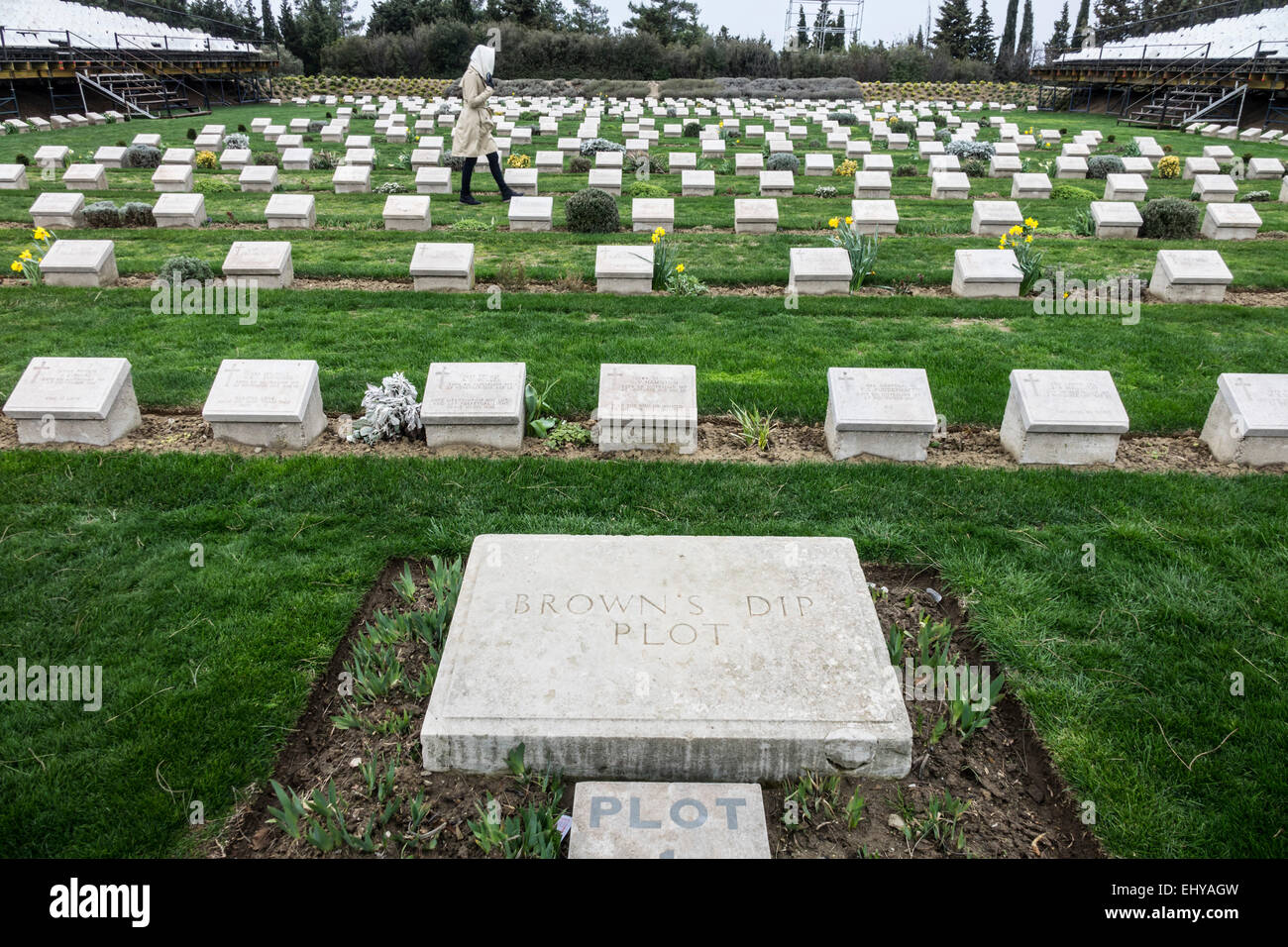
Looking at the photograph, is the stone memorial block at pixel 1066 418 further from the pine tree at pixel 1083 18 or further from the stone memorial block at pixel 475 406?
the pine tree at pixel 1083 18

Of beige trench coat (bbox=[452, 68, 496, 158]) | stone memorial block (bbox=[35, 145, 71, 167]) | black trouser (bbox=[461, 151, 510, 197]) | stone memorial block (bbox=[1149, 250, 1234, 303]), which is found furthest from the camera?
stone memorial block (bbox=[35, 145, 71, 167])

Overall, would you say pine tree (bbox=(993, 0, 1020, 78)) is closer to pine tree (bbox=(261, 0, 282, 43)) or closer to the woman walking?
pine tree (bbox=(261, 0, 282, 43))

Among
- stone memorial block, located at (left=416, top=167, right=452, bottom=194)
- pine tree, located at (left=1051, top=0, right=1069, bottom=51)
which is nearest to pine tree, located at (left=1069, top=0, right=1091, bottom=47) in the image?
pine tree, located at (left=1051, top=0, right=1069, bottom=51)

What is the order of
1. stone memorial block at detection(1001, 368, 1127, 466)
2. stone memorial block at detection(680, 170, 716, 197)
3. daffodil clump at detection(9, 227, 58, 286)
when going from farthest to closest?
1. stone memorial block at detection(680, 170, 716, 197)
2. daffodil clump at detection(9, 227, 58, 286)
3. stone memorial block at detection(1001, 368, 1127, 466)

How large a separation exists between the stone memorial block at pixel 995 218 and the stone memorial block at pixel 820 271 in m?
4.18

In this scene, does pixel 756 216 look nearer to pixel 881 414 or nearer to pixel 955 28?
pixel 881 414

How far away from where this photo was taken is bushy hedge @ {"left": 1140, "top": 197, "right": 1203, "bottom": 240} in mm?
Result: 12391

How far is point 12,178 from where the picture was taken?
15016 millimetres

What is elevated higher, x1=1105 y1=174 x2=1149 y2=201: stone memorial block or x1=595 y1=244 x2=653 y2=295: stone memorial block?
x1=1105 y1=174 x2=1149 y2=201: stone memorial block

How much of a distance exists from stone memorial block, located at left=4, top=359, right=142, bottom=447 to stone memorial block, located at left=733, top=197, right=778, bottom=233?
9104 mm

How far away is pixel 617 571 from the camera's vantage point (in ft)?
14.0

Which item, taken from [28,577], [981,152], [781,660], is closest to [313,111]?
[981,152]

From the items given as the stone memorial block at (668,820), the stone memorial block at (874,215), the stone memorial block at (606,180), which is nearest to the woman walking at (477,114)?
the stone memorial block at (606,180)

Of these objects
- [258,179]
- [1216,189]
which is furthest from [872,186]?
[258,179]
